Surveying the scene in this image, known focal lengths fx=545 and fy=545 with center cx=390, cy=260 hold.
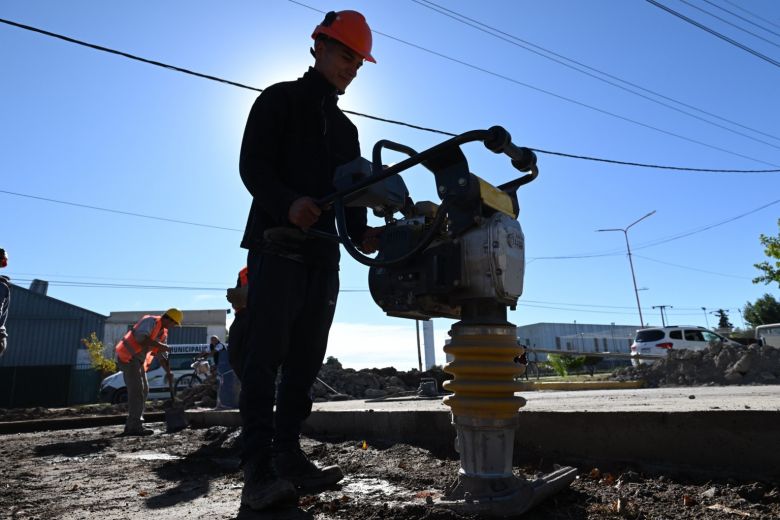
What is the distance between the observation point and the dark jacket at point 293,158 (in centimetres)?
223

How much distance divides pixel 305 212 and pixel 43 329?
1427 inches

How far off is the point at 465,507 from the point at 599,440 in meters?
1.05

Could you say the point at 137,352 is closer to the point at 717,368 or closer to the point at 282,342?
the point at 282,342

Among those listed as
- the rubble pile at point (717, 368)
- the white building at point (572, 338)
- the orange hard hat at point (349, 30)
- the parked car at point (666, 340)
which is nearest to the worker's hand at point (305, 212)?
the orange hard hat at point (349, 30)

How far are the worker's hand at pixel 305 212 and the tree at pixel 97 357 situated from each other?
27.6 metres

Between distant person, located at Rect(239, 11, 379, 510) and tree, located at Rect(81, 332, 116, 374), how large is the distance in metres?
27.1

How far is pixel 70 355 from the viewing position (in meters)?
32.3

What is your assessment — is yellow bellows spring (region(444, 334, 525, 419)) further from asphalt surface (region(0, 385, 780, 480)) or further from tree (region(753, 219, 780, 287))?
tree (region(753, 219, 780, 287))

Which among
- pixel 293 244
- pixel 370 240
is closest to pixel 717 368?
pixel 370 240

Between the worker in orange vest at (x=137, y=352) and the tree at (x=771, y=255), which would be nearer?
the worker in orange vest at (x=137, y=352)

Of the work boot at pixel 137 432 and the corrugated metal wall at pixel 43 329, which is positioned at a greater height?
the corrugated metal wall at pixel 43 329

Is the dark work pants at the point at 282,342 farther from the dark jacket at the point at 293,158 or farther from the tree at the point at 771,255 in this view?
the tree at the point at 771,255

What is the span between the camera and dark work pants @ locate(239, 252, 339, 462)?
2.12 metres

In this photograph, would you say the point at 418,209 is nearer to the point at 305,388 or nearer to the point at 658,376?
the point at 305,388
